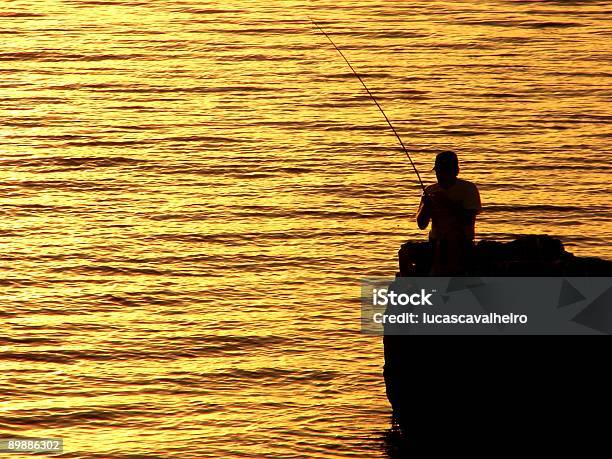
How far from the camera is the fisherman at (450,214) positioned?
10.9 m

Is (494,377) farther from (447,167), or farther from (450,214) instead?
(447,167)

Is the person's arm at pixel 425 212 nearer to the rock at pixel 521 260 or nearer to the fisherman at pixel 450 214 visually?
the fisherman at pixel 450 214

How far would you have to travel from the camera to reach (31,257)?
16875 mm

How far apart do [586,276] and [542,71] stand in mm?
16871

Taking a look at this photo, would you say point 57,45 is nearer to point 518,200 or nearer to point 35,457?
point 518,200

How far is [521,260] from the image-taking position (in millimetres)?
10555

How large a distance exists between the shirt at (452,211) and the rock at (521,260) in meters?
0.18

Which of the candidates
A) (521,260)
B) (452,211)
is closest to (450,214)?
(452,211)

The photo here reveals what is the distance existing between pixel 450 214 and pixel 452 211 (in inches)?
1.0

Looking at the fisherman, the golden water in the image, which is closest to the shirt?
the fisherman

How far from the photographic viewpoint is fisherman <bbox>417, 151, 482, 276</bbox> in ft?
35.6

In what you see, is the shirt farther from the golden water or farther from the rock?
the golden water

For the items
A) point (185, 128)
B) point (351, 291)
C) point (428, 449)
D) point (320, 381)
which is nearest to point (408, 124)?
point (185, 128)

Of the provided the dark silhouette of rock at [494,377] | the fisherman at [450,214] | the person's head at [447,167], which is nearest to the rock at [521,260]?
the dark silhouette of rock at [494,377]
